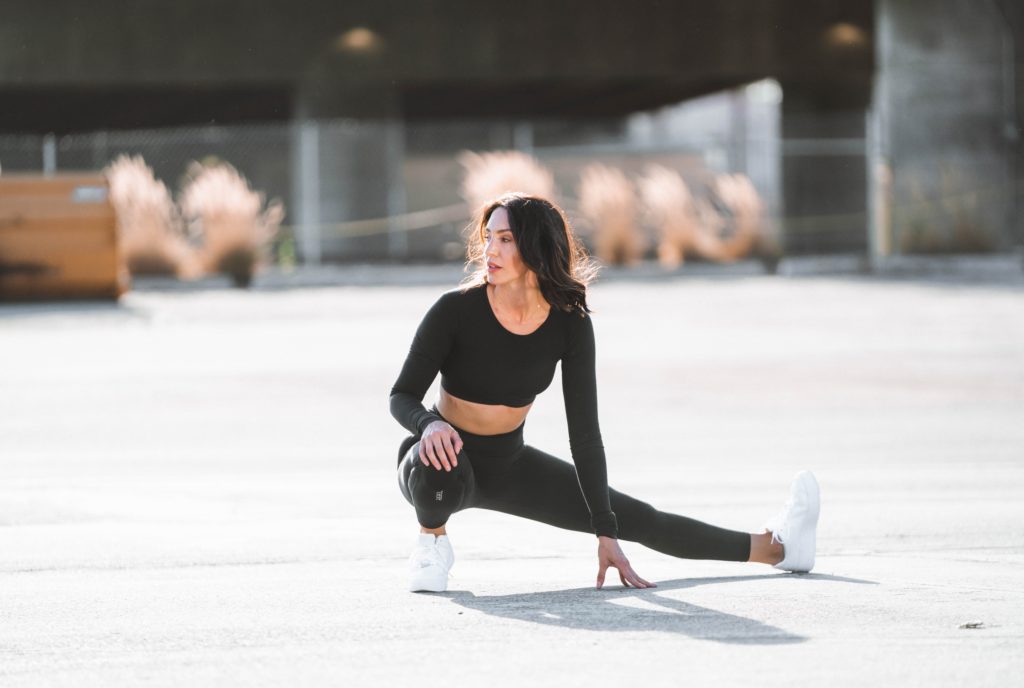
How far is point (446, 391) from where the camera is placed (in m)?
5.07

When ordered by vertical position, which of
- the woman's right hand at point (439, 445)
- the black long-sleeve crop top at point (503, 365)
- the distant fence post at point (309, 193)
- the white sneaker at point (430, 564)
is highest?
the distant fence post at point (309, 193)

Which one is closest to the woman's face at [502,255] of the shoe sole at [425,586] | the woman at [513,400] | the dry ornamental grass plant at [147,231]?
the woman at [513,400]

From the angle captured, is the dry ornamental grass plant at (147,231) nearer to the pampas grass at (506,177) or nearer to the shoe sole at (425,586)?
the pampas grass at (506,177)

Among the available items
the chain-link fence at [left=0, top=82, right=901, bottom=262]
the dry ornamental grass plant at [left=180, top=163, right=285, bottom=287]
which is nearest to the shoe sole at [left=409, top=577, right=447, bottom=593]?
the dry ornamental grass plant at [left=180, top=163, right=285, bottom=287]

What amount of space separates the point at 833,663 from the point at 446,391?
1.62 meters

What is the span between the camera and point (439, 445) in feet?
15.4

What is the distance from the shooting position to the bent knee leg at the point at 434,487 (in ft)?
15.9

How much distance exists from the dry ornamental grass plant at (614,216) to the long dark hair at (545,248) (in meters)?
22.4

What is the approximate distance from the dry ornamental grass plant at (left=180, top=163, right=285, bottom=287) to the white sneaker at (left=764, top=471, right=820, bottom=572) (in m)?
19.6

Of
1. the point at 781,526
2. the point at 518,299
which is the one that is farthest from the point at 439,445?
the point at 781,526

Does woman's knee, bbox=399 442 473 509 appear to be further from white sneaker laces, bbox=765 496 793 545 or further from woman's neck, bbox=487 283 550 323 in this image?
white sneaker laces, bbox=765 496 793 545

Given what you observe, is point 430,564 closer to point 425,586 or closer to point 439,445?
point 425,586

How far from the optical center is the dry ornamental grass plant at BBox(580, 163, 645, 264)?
89.8ft

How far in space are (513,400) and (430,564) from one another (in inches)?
21.9
